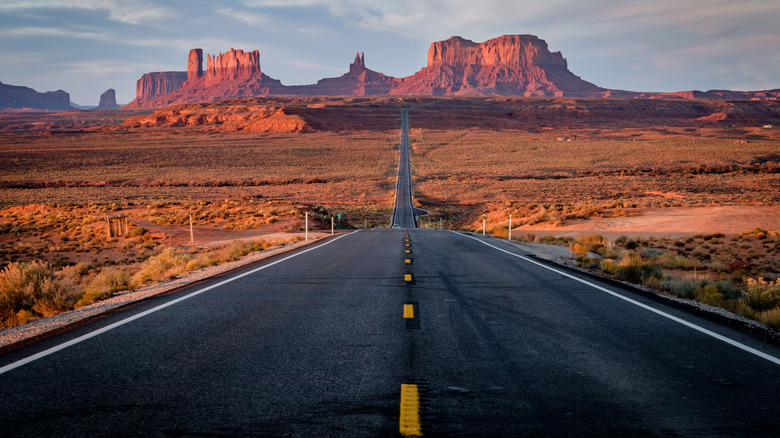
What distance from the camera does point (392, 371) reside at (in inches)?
171

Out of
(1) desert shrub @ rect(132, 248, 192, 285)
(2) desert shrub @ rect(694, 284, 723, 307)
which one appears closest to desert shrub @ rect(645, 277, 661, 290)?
(2) desert shrub @ rect(694, 284, 723, 307)

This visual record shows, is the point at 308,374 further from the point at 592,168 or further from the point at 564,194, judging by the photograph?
the point at 592,168

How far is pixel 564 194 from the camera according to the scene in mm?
54562

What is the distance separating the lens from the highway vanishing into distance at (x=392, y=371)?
3.33 m

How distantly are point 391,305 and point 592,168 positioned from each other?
80.2m

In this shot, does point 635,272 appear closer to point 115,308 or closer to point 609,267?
point 609,267

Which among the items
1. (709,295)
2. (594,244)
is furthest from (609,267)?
(594,244)

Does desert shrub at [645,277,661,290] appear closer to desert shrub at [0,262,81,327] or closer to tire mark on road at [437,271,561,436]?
tire mark on road at [437,271,561,436]

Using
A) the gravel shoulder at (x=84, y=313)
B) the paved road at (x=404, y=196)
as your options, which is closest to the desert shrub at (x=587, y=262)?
the gravel shoulder at (x=84, y=313)

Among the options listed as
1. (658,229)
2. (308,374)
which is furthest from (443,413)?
(658,229)

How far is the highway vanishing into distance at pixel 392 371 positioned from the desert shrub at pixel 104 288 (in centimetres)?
141

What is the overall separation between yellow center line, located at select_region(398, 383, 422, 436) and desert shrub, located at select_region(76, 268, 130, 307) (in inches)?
254

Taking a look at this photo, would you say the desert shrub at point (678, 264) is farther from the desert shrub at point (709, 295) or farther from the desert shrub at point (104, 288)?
the desert shrub at point (104, 288)

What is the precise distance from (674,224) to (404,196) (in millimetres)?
44054
